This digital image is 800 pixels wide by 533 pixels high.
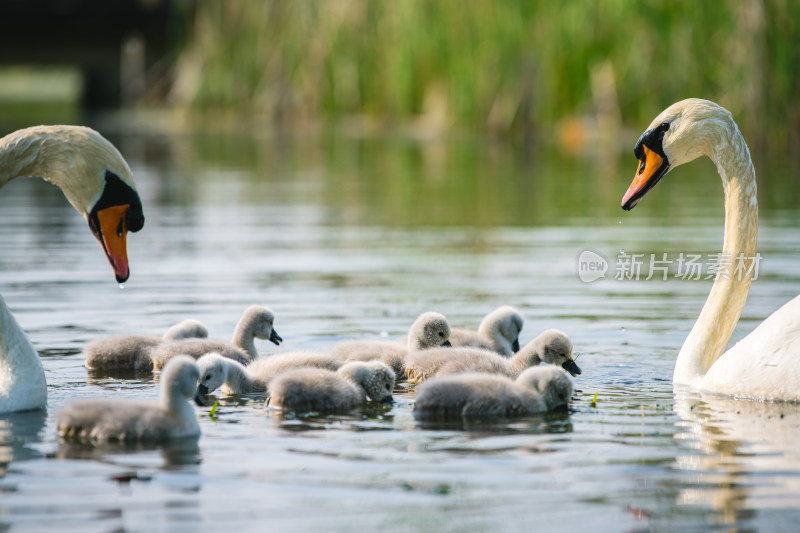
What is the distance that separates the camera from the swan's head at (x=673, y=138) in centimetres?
774

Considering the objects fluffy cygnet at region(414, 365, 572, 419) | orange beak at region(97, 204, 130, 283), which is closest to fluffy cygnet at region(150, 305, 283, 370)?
orange beak at region(97, 204, 130, 283)

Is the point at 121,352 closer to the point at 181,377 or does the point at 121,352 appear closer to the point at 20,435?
the point at 20,435

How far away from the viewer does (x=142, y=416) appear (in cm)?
603

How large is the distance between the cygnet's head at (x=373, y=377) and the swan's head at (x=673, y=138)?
68.3 inches

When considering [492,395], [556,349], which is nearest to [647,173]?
[556,349]

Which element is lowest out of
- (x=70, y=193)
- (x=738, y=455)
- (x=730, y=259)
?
(x=738, y=455)

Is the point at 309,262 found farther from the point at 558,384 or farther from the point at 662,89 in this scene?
the point at 662,89

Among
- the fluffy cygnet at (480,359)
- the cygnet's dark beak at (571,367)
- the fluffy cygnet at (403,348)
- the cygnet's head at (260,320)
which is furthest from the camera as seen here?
the cygnet's head at (260,320)

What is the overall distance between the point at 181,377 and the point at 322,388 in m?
0.88

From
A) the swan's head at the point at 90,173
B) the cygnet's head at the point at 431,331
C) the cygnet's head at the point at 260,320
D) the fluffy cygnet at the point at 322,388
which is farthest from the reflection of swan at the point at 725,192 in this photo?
the swan's head at the point at 90,173

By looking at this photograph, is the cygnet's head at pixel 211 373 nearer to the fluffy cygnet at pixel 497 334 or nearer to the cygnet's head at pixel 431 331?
the cygnet's head at pixel 431 331

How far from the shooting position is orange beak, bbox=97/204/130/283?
22.2 ft

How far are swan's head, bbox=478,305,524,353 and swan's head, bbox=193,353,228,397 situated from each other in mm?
1944

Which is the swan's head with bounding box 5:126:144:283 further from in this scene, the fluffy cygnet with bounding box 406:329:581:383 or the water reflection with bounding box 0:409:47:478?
the fluffy cygnet with bounding box 406:329:581:383
